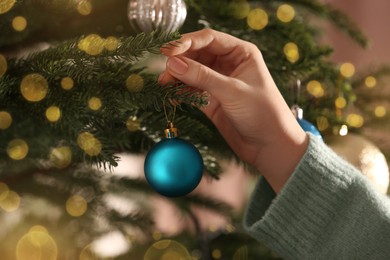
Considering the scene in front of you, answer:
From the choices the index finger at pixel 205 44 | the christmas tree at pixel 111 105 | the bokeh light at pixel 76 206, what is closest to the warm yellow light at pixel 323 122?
the christmas tree at pixel 111 105

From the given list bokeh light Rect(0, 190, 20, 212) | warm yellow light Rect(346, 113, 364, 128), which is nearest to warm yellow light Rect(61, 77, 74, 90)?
bokeh light Rect(0, 190, 20, 212)

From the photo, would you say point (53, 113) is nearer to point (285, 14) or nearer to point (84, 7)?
point (84, 7)

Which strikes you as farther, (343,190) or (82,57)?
(343,190)

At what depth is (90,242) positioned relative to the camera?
73cm

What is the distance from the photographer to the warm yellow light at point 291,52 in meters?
0.69

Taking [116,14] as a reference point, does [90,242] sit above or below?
below

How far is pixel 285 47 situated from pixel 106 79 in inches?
11.8

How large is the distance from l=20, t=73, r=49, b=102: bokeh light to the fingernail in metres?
0.12

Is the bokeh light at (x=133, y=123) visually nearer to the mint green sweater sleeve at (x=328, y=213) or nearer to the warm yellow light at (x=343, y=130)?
the mint green sweater sleeve at (x=328, y=213)

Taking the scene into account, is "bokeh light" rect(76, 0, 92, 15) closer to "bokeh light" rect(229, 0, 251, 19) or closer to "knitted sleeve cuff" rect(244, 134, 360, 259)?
"bokeh light" rect(229, 0, 251, 19)

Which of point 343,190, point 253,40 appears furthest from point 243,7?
point 343,190

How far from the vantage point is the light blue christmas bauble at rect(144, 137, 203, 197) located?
50 cm

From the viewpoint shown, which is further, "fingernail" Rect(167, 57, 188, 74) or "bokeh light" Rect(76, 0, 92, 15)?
"bokeh light" Rect(76, 0, 92, 15)

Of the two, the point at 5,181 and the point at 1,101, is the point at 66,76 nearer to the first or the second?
the point at 1,101
